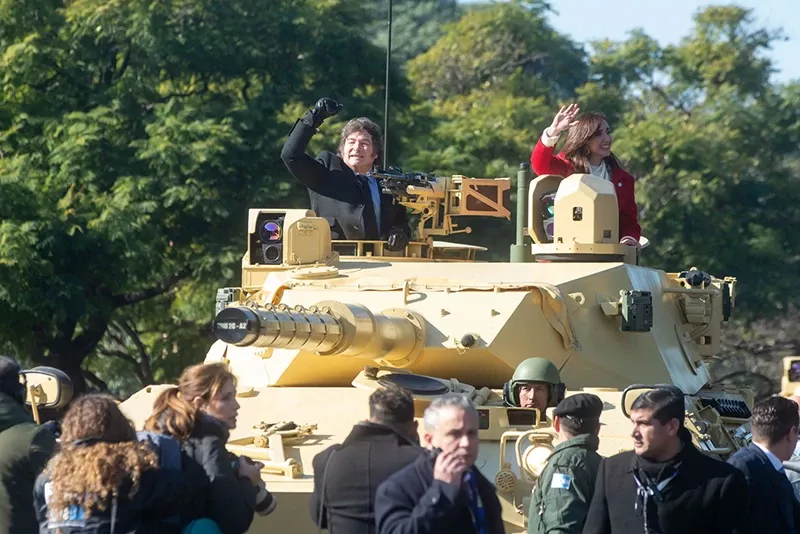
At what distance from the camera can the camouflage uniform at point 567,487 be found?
314 inches

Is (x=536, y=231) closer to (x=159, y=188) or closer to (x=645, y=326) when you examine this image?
(x=645, y=326)

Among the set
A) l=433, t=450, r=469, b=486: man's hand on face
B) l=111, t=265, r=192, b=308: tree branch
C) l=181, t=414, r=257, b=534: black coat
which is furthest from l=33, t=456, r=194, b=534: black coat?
l=111, t=265, r=192, b=308: tree branch

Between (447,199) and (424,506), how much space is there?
715 centimetres

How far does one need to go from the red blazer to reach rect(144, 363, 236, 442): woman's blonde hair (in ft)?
20.0

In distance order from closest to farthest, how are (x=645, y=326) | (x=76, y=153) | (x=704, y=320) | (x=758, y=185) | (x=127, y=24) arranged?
1. (x=645, y=326)
2. (x=704, y=320)
3. (x=76, y=153)
4. (x=127, y=24)
5. (x=758, y=185)

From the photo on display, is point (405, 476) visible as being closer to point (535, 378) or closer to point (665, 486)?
point (665, 486)

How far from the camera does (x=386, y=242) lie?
1321 cm

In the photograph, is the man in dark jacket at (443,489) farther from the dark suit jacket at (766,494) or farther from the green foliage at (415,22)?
the green foliage at (415,22)

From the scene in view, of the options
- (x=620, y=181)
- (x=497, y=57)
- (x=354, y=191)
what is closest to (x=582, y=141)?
(x=620, y=181)

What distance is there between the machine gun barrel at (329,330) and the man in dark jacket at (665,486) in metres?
2.44

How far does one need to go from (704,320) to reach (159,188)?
476 inches

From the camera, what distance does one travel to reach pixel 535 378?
10078mm

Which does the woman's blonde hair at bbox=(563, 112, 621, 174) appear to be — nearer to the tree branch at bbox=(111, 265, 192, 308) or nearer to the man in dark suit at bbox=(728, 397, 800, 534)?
the man in dark suit at bbox=(728, 397, 800, 534)

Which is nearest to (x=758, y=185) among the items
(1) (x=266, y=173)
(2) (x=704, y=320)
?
(1) (x=266, y=173)
